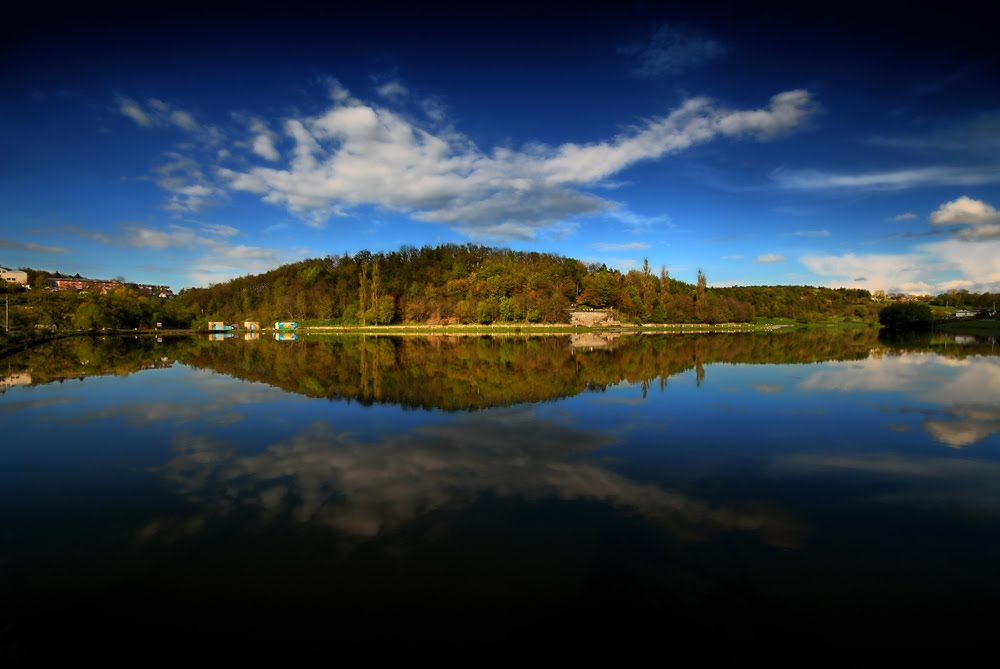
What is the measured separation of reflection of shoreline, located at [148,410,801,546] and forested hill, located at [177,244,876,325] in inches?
2728

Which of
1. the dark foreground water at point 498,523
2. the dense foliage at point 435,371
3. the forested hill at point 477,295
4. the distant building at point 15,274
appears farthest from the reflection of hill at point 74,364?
the distant building at point 15,274

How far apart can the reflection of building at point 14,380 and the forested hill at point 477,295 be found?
6036 cm

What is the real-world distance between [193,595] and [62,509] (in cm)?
387

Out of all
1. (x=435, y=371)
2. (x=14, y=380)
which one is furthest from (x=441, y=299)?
(x=14, y=380)

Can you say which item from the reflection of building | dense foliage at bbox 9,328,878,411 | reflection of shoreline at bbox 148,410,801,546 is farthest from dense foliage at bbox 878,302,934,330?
the reflection of building

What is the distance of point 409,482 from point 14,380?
2255cm

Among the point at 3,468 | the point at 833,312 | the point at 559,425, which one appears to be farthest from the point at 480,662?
the point at 833,312

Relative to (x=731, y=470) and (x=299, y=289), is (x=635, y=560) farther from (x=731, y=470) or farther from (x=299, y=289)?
(x=299, y=289)

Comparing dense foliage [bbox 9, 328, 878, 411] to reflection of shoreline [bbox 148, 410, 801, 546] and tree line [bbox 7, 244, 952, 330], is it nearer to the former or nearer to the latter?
reflection of shoreline [bbox 148, 410, 801, 546]

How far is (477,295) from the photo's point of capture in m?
89.8

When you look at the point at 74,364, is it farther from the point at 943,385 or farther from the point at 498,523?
the point at 943,385

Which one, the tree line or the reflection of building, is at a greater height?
Answer: the tree line

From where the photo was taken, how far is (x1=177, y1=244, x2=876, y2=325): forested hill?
3415 inches

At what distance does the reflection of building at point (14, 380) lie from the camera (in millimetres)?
18742
